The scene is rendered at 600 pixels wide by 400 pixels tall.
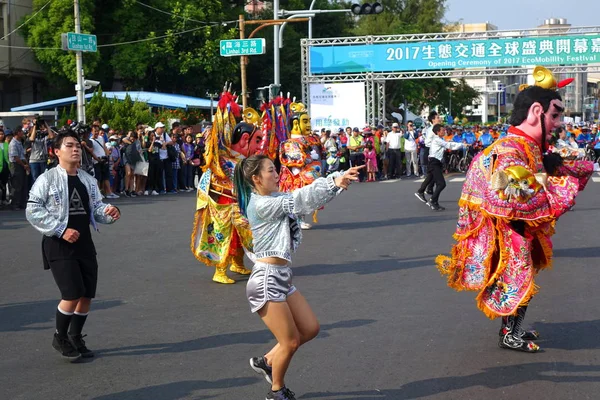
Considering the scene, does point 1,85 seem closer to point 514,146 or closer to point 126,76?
point 126,76

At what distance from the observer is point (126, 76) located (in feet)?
128

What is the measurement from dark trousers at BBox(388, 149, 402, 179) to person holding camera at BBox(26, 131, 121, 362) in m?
21.0

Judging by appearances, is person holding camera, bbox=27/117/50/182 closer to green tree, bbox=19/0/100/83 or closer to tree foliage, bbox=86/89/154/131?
tree foliage, bbox=86/89/154/131

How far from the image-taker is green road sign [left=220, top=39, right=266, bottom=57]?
23.4 metres

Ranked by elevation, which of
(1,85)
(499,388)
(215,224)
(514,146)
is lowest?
(499,388)

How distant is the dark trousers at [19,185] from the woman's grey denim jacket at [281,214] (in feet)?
42.8

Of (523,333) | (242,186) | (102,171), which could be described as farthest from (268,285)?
(102,171)

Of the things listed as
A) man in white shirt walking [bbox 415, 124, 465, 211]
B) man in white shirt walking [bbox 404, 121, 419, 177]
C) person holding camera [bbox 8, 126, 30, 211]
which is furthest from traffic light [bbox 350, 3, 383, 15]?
person holding camera [bbox 8, 126, 30, 211]

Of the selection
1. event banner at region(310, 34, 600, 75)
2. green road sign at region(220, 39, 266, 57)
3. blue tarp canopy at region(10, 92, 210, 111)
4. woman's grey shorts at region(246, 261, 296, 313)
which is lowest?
woman's grey shorts at region(246, 261, 296, 313)

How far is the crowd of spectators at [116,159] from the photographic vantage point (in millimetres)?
17203

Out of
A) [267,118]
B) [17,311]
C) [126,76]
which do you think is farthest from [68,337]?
[126,76]

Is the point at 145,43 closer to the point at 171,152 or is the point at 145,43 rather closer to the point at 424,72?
the point at 424,72

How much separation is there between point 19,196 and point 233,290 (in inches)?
383

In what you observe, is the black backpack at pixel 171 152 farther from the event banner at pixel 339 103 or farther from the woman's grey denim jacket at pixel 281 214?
the woman's grey denim jacket at pixel 281 214
